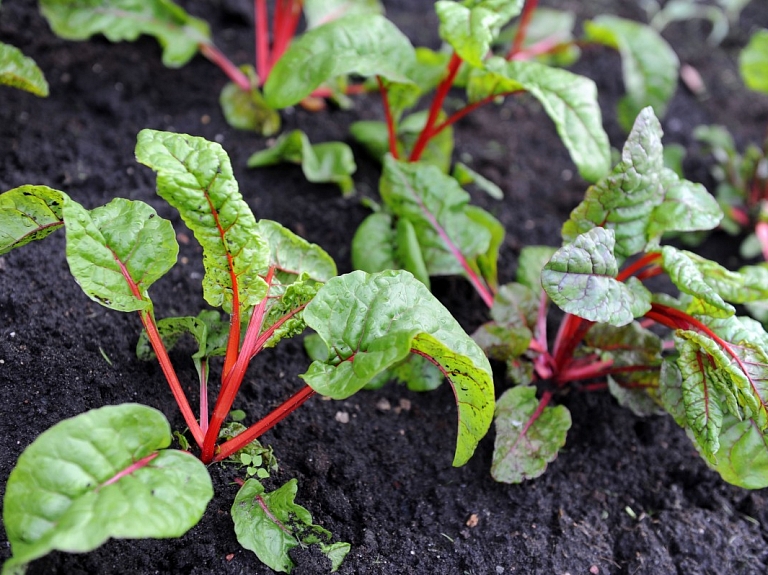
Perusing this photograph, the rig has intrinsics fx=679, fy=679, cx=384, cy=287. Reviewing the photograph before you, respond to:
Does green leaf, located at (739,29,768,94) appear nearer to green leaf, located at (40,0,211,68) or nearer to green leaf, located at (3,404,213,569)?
green leaf, located at (40,0,211,68)

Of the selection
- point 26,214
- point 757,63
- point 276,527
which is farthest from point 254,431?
point 757,63

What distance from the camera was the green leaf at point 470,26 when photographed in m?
1.82

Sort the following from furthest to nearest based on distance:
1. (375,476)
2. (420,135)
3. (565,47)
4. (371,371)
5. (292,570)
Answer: (565,47) < (420,135) < (375,476) < (292,570) < (371,371)

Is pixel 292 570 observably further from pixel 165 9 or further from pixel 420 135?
pixel 165 9

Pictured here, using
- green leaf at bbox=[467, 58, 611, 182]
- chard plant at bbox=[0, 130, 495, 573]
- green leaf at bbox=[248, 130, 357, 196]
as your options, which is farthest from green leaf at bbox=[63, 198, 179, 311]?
green leaf at bbox=[467, 58, 611, 182]

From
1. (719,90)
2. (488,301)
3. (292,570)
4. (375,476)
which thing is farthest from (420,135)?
(719,90)

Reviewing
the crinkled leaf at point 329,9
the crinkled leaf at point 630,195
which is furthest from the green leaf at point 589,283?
the crinkled leaf at point 329,9

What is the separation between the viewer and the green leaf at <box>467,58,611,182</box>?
1.92m

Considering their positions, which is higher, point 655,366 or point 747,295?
point 747,295

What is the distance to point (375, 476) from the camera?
1678mm

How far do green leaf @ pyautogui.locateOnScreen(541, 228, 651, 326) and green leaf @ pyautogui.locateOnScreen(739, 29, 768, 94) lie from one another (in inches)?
65.6

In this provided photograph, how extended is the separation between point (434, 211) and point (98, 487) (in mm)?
1234

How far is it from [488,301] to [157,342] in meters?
0.97

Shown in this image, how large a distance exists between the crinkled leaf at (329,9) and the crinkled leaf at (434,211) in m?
0.75
